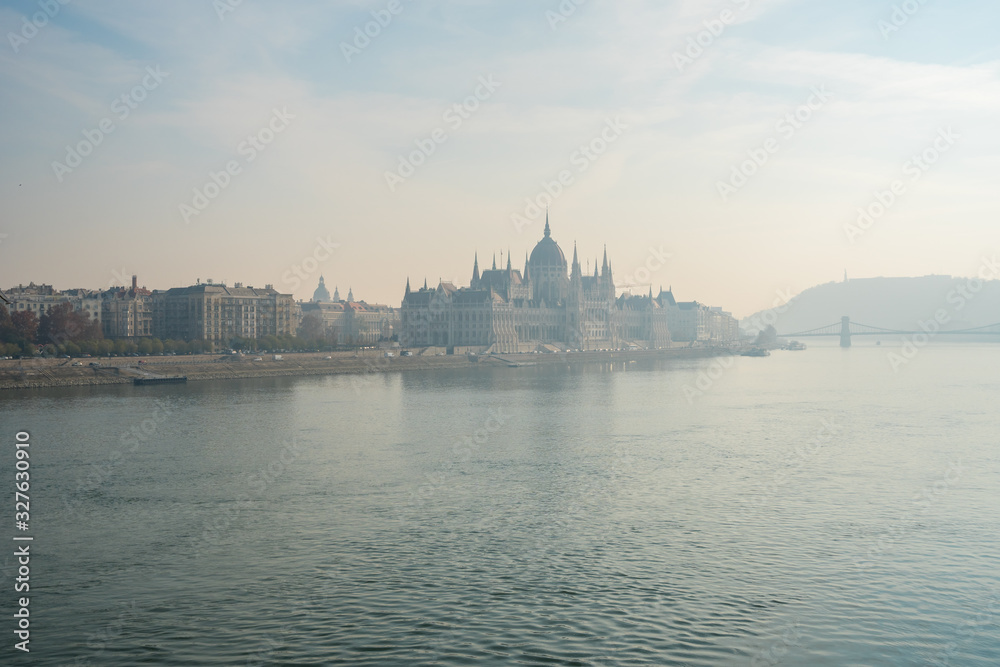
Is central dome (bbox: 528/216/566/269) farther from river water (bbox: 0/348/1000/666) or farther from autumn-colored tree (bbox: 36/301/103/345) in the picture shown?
river water (bbox: 0/348/1000/666)

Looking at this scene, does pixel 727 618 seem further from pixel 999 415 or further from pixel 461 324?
pixel 461 324

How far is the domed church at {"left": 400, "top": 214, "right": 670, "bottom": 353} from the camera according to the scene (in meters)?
142

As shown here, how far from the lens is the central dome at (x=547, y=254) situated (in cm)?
16688

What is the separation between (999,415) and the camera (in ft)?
164

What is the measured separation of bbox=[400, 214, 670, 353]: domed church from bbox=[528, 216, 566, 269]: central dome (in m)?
0.18

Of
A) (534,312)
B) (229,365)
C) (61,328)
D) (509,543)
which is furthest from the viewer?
(534,312)

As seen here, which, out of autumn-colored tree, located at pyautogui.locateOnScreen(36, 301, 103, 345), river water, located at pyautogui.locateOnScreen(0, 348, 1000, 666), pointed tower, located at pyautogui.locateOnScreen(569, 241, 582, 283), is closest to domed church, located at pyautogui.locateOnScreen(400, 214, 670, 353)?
pointed tower, located at pyautogui.locateOnScreen(569, 241, 582, 283)

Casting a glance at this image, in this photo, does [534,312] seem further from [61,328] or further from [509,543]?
[509,543]

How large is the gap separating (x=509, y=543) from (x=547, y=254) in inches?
5799

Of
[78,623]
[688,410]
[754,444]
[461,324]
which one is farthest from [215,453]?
[461,324]

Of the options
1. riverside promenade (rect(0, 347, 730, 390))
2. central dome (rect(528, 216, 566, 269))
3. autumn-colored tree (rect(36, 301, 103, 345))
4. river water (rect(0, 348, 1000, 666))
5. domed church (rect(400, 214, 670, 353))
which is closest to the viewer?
river water (rect(0, 348, 1000, 666))

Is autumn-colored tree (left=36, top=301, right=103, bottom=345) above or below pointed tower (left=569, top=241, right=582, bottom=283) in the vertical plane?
below

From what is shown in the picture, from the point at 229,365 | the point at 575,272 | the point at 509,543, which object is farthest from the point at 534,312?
the point at 509,543

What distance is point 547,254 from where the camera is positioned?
549 feet
